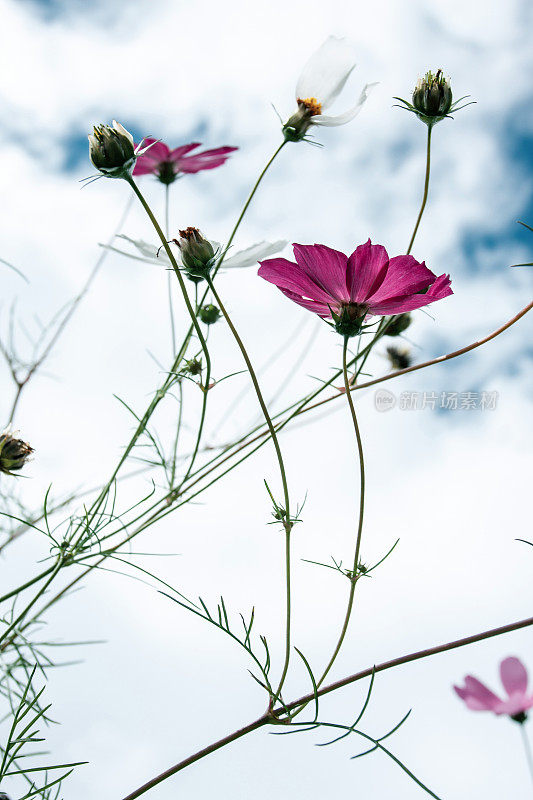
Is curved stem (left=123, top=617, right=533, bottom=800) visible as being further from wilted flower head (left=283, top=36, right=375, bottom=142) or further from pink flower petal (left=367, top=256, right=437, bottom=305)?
wilted flower head (left=283, top=36, right=375, bottom=142)

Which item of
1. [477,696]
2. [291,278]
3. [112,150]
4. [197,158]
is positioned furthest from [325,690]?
[197,158]

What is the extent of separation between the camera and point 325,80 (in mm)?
536

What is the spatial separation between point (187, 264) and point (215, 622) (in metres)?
0.22

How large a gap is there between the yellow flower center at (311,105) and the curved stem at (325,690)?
0.38m

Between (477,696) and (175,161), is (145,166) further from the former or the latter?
(477,696)

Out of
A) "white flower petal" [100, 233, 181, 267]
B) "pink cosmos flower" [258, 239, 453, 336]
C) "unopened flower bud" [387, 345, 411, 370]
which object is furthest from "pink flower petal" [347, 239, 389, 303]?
"unopened flower bud" [387, 345, 411, 370]

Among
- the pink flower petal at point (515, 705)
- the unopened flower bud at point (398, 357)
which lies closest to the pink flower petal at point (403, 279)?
the pink flower petal at point (515, 705)

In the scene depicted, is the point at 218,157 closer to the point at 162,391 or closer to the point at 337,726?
the point at 162,391

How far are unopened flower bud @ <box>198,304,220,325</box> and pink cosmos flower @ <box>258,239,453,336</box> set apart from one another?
0.18 metres

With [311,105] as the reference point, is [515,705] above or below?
below

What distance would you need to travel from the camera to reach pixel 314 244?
37cm

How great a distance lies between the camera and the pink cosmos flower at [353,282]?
0.37m

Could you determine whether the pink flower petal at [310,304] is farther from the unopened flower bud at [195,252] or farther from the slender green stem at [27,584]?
the slender green stem at [27,584]

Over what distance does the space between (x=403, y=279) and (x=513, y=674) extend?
0.69ft
